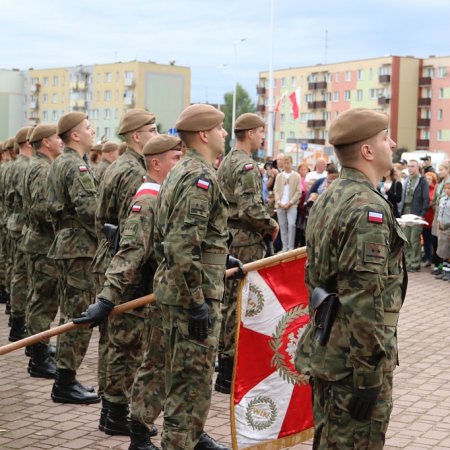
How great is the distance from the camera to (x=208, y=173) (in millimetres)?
5621

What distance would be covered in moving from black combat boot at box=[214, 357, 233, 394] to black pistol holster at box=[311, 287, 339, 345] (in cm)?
396

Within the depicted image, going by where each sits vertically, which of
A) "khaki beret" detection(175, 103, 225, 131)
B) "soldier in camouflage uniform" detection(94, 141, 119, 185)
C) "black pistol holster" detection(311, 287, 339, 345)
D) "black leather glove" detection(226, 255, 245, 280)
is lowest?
"black leather glove" detection(226, 255, 245, 280)

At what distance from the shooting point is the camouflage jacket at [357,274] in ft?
14.0

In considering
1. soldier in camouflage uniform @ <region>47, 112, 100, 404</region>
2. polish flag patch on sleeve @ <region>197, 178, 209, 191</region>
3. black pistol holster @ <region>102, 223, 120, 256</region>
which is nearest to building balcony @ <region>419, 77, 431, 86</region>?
soldier in camouflage uniform @ <region>47, 112, 100, 404</region>

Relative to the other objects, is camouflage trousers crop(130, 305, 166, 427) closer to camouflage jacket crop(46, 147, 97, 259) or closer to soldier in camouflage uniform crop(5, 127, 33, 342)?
camouflage jacket crop(46, 147, 97, 259)

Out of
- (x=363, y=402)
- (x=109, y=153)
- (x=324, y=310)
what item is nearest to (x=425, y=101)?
(x=109, y=153)

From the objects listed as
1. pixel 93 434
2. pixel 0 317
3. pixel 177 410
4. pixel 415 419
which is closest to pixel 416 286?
pixel 0 317

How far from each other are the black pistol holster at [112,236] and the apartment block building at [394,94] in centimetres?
8739

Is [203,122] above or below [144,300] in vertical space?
above

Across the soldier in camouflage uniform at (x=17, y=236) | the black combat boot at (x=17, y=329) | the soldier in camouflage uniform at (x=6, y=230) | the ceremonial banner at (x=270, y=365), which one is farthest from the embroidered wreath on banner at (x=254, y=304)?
the soldier in camouflage uniform at (x=6, y=230)

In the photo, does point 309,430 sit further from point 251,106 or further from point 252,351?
point 251,106

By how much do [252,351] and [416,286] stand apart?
10542 mm

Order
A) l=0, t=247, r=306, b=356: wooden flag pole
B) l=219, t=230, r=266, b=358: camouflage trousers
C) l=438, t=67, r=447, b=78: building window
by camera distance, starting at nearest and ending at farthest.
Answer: l=0, t=247, r=306, b=356: wooden flag pole, l=219, t=230, r=266, b=358: camouflage trousers, l=438, t=67, r=447, b=78: building window

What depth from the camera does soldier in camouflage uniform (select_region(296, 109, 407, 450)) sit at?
4270 mm
